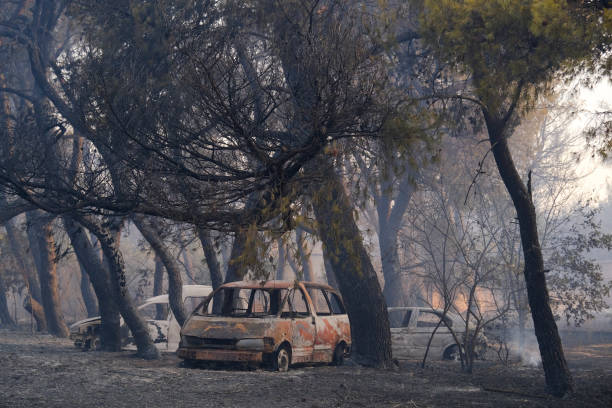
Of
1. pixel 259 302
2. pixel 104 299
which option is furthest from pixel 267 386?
pixel 104 299

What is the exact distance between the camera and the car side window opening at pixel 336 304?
13898 millimetres

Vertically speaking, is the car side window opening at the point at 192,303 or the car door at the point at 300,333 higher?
the car side window opening at the point at 192,303

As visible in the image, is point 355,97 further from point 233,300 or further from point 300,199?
point 233,300

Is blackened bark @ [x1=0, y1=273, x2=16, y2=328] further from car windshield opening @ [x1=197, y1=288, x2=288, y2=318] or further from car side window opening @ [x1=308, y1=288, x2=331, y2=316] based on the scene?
car windshield opening @ [x1=197, y1=288, x2=288, y2=318]

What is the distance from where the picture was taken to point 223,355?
→ 1123 centimetres

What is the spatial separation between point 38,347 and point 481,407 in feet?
40.0

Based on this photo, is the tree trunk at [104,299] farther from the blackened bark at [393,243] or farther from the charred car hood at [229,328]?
the blackened bark at [393,243]

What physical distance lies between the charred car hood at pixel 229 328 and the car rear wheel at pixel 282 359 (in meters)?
0.51

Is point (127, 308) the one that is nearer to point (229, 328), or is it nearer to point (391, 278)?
point (229, 328)

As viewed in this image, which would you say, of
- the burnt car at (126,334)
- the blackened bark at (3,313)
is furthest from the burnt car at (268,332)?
the blackened bark at (3,313)

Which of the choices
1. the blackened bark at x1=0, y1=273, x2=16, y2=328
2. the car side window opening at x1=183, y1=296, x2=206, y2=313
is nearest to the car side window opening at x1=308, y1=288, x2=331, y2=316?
the car side window opening at x1=183, y1=296, x2=206, y2=313

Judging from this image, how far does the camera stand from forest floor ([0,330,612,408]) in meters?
8.88

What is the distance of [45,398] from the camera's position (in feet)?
28.7

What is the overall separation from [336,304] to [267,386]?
461cm
